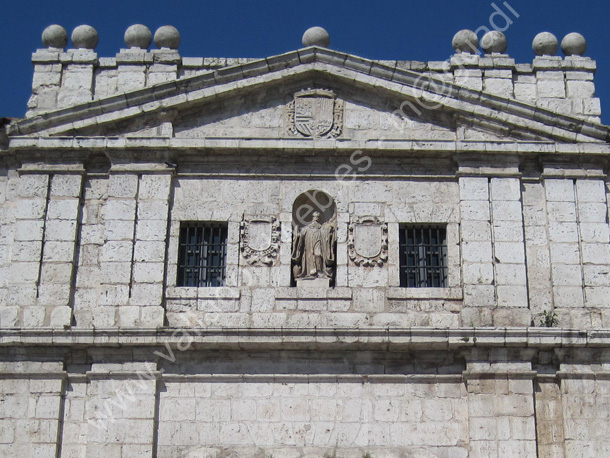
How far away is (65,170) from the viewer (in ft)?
57.7

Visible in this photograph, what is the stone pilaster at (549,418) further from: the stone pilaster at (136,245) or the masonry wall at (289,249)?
the stone pilaster at (136,245)

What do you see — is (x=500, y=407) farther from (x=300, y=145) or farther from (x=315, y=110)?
(x=315, y=110)

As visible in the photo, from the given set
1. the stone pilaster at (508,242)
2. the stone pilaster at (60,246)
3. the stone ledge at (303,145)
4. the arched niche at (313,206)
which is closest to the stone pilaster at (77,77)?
the stone ledge at (303,145)

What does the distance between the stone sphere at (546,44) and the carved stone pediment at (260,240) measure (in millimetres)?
5065

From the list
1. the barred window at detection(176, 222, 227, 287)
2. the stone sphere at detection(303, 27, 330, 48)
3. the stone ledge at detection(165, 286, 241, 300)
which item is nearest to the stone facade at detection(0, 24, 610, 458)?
the stone ledge at detection(165, 286, 241, 300)

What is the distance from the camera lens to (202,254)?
→ 17.3m

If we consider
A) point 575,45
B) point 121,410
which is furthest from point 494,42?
point 121,410

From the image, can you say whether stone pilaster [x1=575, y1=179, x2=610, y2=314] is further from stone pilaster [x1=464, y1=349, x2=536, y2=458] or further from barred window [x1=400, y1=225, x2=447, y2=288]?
barred window [x1=400, y1=225, x2=447, y2=288]

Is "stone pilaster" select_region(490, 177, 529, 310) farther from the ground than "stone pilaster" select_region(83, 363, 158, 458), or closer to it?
farther from the ground

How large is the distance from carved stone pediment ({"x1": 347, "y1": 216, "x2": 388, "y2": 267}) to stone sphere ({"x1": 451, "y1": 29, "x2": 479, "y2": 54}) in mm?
3243

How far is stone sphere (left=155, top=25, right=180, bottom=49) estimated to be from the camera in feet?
60.9

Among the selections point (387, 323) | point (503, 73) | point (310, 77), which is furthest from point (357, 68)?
point (387, 323)

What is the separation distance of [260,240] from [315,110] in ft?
7.41

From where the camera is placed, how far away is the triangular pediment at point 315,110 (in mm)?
17703
